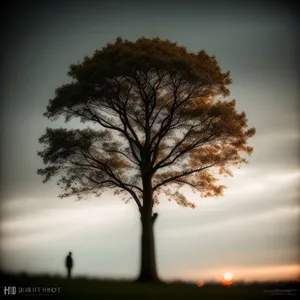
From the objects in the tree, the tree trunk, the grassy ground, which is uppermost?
the tree

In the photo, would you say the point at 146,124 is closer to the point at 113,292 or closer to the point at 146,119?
the point at 146,119

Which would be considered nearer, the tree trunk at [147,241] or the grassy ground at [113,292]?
the grassy ground at [113,292]

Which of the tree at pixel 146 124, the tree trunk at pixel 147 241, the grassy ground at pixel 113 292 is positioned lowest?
the grassy ground at pixel 113 292

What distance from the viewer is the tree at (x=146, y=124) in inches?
1031

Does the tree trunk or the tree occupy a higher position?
the tree

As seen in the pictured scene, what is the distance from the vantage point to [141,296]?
18969mm

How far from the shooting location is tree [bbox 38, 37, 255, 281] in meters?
26.2

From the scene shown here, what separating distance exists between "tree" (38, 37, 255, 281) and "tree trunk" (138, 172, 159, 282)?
5cm

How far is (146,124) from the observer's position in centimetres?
2798

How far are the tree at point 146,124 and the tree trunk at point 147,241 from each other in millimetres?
54

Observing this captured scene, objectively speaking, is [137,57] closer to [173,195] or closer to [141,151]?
[141,151]

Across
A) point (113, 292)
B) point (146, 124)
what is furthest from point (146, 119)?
point (113, 292)

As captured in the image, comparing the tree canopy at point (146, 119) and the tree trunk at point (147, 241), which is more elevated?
the tree canopy at point (146, 119)

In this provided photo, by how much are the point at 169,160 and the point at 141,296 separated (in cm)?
1108
